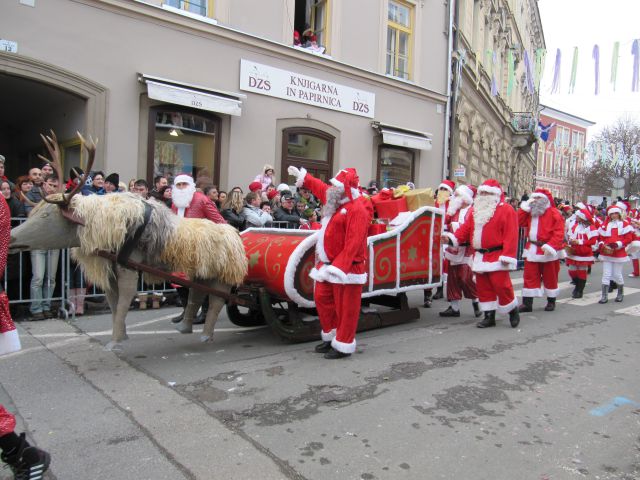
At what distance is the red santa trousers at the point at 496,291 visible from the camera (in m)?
6.36

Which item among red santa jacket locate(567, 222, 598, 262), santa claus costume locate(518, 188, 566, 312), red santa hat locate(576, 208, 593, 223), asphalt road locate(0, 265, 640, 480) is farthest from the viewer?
red santa hat locate(576, 208, 593, 223)

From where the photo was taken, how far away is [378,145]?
529 inches

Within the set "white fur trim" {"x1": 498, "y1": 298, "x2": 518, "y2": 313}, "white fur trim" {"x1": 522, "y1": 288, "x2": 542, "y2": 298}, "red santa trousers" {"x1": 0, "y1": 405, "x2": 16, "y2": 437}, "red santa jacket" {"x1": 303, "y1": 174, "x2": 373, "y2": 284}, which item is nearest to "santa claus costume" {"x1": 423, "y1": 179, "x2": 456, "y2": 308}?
"white fur trim" {"x1": 522, "y1": 288, "x2": 542, "y2": 298}

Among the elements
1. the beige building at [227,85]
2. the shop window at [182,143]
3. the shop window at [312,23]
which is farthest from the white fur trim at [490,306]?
the shop window at [312,23]

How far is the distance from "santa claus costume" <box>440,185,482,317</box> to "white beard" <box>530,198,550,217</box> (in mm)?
991

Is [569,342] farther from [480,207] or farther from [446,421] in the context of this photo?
[446,421]

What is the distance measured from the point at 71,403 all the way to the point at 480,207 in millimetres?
4974

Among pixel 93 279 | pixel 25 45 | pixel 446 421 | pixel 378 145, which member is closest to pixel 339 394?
pixel 446 421

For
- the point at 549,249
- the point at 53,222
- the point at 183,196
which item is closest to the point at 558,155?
the point at 549,249

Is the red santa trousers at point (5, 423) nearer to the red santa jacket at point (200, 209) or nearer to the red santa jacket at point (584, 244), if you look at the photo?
the red santa jacket at point (200, 209)

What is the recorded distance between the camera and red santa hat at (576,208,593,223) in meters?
9.19

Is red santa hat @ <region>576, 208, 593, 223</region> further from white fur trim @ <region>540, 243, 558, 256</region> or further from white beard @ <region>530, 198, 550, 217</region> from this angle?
white fur trim @ <region>540, 243, 558, 256</region>

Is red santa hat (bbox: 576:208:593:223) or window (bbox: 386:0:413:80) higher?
window (bbox: 386:0:413:80)

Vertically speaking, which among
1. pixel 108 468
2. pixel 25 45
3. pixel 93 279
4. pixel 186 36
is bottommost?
pixel 108 468
